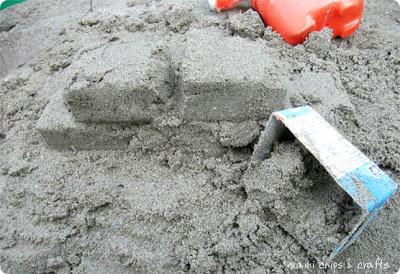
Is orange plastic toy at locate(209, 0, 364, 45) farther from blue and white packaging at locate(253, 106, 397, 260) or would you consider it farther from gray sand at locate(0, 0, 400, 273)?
blue and white packaging at locate(253, 106, 397, 260)

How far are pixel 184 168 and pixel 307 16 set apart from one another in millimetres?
1007

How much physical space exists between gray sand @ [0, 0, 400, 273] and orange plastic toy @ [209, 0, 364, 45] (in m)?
0.16

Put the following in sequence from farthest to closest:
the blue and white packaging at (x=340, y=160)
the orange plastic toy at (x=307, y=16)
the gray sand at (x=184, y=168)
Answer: the orange plastic toy at (x=307, y=16) → the gray sand at (x=184, y=168) → the blue and white packaging at (x=340, y=160)

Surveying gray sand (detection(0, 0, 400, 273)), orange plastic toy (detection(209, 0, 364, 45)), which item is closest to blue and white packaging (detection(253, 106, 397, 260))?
gray sand (detection(0, 0, 400, 273))

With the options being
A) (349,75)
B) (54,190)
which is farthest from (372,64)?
(54,190)

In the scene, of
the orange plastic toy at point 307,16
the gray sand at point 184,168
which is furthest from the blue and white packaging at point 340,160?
the orange plastic toy at point 307,16

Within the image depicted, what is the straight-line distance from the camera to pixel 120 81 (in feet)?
4.91

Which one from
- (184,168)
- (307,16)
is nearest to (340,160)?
(184,168)

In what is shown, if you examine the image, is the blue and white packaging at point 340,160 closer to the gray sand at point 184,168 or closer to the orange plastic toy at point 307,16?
the gray sand at point 184,168

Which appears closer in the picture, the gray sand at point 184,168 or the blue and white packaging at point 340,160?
the blue and white packaging at point 340,160

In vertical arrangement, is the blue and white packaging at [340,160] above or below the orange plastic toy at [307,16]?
below

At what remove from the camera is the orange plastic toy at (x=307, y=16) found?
1965 millimetres

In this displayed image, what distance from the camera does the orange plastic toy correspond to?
1965 mm

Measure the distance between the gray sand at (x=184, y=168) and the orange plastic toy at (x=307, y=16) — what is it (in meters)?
0.16
